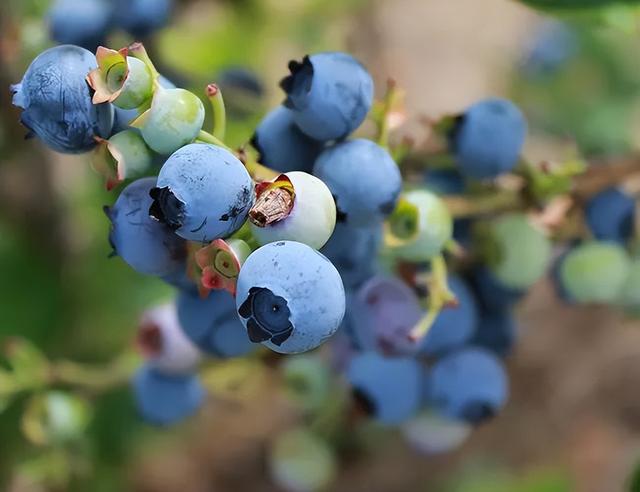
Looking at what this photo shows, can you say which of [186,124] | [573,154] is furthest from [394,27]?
[186,124]

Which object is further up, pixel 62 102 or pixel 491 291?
pixel 62 102

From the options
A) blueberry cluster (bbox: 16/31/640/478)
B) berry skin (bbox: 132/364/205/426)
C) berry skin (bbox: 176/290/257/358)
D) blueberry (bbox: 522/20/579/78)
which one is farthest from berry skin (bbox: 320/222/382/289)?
blueberry (bbox: 522/20/579/78)

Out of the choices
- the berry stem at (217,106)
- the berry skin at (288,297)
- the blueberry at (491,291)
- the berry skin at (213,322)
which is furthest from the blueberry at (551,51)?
A: the berry skin at (288,297)

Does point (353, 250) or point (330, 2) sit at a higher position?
point (353, 250)

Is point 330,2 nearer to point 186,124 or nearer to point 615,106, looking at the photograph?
point 615,106

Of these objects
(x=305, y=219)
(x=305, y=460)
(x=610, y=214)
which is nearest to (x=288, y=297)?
(x=305, y=219)

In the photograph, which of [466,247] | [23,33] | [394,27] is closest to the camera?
[466,247]

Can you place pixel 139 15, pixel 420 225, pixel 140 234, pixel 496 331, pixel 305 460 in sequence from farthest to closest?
pixel 305 460, pixel 139 15, pixel 496 331, pixel 420 225, pixel 140 234

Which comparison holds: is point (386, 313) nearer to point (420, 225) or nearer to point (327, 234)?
point (420, 225)
